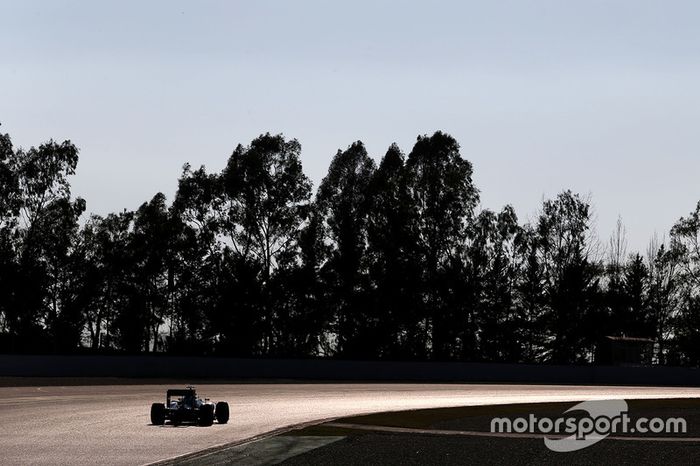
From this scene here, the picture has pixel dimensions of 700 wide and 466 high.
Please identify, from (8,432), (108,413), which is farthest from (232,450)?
(108,413)

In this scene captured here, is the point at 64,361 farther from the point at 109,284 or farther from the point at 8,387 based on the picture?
the point at 109,284

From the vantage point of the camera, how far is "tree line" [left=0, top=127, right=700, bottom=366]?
96.4m

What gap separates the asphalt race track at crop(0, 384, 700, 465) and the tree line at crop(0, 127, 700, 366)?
129 ft

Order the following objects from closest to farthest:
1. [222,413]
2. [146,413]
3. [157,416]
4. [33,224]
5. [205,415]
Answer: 1. [205,415]
2. [157,416]
3. [222,413]
4. [146,413]
5. [33,224]

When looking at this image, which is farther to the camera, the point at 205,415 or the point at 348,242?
the point at 348,242

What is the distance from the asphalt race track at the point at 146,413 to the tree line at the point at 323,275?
129ft

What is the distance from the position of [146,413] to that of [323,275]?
6681cm

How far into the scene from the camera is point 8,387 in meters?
47.9

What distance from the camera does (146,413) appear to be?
32.8 metres

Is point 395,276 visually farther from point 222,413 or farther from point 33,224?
point 222,413

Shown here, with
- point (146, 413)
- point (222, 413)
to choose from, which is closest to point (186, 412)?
point (222, 413)

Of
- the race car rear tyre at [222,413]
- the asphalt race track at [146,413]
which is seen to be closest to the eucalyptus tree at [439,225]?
the asphalt race track at [146,413]

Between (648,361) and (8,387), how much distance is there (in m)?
63.2

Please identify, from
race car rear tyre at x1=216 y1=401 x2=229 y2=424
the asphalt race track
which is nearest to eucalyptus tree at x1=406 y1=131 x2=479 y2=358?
the asphalt race track
